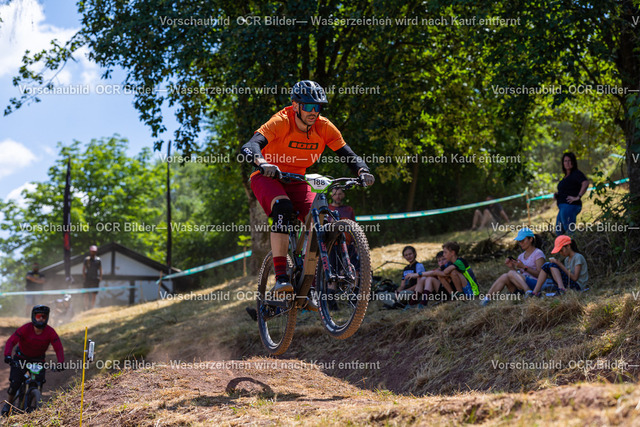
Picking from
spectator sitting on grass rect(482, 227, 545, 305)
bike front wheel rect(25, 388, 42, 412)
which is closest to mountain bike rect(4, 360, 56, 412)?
bike front wheel rect(25, 388, 42, 412)

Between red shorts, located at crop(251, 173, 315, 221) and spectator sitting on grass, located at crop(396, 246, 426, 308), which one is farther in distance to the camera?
spectator sitting on grass, located at crop(396, 246, 426, 308)

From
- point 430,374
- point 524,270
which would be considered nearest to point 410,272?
point 524,270

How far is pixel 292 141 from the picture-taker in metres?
6.02

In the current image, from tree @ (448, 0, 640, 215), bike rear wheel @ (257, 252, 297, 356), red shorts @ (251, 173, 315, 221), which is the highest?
tree @ (448, 0, 640, 215)

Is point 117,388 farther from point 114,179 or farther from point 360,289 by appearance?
point 114,179

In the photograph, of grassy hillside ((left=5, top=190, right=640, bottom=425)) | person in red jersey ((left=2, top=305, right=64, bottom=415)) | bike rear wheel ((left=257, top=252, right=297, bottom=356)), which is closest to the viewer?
grassy hillside ((left=5, top=190, right=640, bottom=425))

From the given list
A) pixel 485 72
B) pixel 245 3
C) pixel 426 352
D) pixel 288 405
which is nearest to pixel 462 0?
pixel 485 72

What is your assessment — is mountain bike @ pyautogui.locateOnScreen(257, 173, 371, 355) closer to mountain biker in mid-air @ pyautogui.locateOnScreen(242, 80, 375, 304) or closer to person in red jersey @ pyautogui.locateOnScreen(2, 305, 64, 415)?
mountain biker in mid-air @ pyautogui.locateOnScreen(242, 80, 375, 304)

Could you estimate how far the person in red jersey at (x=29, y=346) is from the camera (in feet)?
30.3

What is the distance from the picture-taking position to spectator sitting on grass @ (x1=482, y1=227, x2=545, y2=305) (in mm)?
8586

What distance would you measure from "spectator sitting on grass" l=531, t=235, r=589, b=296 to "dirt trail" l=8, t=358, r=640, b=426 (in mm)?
3084

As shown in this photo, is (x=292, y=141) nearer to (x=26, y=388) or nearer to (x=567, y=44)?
(x=26, y=388)

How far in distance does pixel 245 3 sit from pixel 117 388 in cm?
1115

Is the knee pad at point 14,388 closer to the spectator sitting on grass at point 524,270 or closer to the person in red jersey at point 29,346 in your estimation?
the person in red jersey at point 29,346
